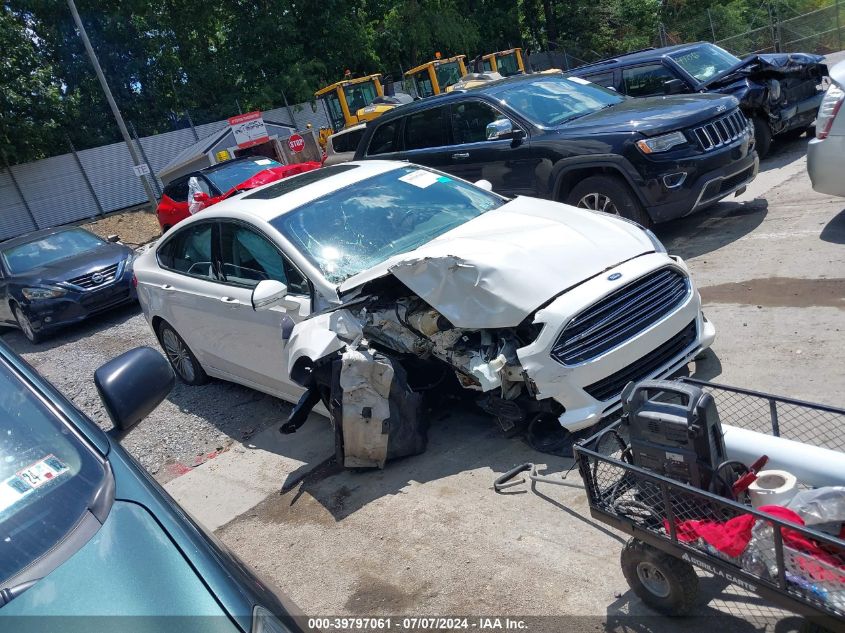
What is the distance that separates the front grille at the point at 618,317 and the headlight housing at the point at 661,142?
9.25ft

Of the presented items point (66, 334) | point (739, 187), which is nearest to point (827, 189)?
point (739, 187)

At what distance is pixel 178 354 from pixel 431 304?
3575mm

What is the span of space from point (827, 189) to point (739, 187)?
111 cm

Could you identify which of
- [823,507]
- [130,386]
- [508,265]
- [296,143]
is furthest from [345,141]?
[823,507]

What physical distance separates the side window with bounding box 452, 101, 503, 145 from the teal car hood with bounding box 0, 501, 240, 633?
6.83 metres

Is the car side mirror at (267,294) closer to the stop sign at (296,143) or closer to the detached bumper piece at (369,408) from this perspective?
the detached bumper piece at (369,408)

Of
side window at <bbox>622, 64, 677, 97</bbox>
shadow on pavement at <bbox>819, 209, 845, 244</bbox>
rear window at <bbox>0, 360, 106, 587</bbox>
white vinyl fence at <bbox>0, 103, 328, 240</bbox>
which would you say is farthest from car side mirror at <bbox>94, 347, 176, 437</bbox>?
white vinyl fence at <bbox>0, 103, 328, 240</bbox>

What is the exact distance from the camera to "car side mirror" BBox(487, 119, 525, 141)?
7496mm

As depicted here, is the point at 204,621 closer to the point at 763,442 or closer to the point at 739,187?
the point at 763,442

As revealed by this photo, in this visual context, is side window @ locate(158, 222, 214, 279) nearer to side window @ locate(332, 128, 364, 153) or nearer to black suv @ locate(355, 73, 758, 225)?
black suv @ locate(355, 73, 758, 225)

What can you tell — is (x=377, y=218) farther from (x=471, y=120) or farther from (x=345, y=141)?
(x=345, y=141)

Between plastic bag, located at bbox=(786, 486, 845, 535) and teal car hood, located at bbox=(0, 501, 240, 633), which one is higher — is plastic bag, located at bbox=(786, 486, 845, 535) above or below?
below

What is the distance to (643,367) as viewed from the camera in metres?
4.13

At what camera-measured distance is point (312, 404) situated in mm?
4641
